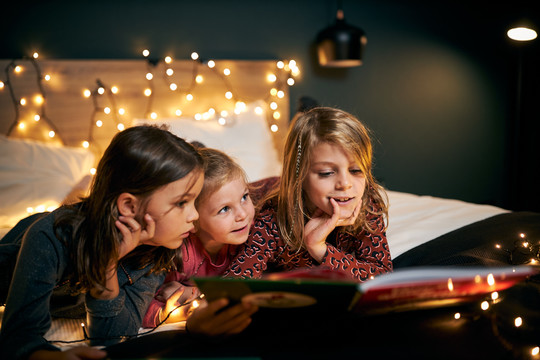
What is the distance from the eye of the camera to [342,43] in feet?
8.04

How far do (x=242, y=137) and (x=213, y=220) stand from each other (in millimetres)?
1043

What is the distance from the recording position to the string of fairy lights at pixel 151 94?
1.97 meters

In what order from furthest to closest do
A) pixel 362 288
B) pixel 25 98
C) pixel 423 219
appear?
pixel 25 98, pixel 423 219, pixel 362 288

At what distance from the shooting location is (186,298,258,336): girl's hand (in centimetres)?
72

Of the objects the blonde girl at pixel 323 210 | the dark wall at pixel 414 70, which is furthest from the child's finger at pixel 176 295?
the dark wall at pixel 414 70

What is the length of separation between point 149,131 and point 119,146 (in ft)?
0.23

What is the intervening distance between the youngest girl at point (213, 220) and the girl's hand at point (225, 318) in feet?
1.29

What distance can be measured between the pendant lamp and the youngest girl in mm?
1417

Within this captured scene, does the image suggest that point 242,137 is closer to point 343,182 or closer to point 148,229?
point 343,182

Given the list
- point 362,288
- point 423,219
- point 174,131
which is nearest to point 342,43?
point 174,131

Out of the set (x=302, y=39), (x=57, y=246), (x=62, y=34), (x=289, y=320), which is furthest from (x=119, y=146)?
(x=302, y=39)

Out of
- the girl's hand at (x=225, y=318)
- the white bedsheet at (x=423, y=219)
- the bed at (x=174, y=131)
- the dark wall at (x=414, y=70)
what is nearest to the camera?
the girl's hand at (x=225, y=318)

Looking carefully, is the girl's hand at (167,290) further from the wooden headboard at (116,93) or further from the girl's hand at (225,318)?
the wooden headboard at (116,93)

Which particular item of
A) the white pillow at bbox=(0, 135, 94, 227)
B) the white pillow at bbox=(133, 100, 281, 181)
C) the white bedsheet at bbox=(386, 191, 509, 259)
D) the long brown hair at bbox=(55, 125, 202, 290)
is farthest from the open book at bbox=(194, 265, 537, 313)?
the white pillow at bbox=(133, 100, 281, 181)
